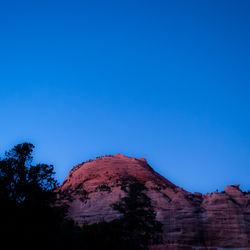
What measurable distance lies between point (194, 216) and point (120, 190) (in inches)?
578

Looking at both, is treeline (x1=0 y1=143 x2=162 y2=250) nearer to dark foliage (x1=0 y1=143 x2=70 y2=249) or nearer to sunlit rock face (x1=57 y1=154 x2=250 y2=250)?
dark foliage (x1=0 y1=143 x2=70 y2=249)

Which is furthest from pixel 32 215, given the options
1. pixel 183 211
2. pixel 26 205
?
pixel 183 211

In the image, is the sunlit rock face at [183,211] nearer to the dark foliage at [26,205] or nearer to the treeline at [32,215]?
the treeline at [32,215]

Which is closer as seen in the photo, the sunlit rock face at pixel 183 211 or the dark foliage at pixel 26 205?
the dark foliage at pixel 26 205

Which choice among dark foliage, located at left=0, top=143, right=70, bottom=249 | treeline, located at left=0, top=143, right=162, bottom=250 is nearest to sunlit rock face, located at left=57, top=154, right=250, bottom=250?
treeline, located at left=0, top=143, right=162, bottom=250

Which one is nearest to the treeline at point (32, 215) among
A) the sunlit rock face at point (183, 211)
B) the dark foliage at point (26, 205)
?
the dark foliage at point (26, 205)

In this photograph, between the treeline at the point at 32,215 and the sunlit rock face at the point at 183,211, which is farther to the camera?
the sunlit rock face at the point at 183,211

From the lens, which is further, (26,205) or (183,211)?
(183,211)

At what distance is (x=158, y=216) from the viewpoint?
46.2 m

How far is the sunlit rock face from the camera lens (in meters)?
41.9

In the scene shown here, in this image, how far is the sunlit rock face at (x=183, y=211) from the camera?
41.9 meters

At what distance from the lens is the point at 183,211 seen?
45.8 m

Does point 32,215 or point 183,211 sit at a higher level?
point 183,211

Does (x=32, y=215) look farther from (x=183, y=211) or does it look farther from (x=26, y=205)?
(x=183, y=211)
